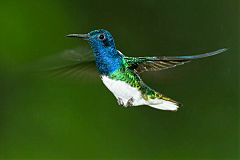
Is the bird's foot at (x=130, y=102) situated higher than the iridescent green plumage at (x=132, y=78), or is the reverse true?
the iridescent green plumage at (x=132, y=78)

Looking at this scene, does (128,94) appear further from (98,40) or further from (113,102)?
(113,102)

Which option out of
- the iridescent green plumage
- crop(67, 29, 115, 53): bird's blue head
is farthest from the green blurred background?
crop(67, 29, 115, 53): bird's blue head

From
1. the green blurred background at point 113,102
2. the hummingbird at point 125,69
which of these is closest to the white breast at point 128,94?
the hummingbird at point 125,69

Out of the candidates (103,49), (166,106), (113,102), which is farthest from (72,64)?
(113,102)

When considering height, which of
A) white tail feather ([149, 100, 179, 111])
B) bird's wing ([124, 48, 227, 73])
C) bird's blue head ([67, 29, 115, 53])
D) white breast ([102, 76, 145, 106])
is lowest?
white tail feather ([149, 100, 179, 111])

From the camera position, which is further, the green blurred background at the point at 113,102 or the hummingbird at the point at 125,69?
the green blurred background at the point at 113,102

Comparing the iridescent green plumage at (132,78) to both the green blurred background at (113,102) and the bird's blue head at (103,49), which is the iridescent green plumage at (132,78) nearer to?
the bird's blue head at (103,49)

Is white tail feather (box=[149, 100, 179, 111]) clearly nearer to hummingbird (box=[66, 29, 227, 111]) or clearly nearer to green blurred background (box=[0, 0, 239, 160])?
hummingbird (box=[66, 29, 227, 111])
